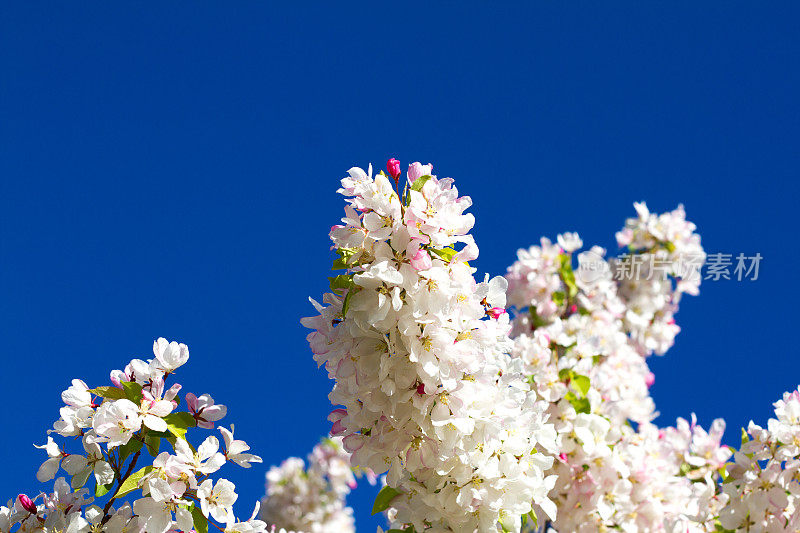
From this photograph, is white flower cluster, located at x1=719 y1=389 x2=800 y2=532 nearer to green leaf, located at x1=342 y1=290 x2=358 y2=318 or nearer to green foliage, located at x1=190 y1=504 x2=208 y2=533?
green leaf, located at x1=342 y1=290 x2=358 y2=318

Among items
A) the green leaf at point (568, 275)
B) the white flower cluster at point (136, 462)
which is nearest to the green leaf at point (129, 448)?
the white flower cluster at point (136, 462)

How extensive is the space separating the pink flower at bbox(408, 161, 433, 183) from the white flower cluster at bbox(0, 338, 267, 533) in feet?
3.56

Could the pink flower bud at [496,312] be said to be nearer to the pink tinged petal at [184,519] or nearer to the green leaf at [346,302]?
the green leaf at [346,302]

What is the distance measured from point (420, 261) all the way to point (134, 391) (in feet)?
3.85

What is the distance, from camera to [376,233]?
2.61 metres

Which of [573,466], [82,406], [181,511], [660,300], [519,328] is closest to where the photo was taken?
[181,511]

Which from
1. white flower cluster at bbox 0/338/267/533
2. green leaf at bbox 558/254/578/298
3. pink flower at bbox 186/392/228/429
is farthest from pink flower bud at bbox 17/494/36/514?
green leaf at bbox 558/254/578/298

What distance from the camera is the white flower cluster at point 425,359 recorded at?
260 centimetres

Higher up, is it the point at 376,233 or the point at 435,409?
the point at 376,233

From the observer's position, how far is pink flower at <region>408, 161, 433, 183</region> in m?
2.78

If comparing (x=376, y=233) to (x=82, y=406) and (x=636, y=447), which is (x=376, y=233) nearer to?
(x=82, y=406)

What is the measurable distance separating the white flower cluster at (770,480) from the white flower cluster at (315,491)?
5.59 m

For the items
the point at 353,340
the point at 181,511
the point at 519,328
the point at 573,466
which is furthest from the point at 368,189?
the point at 519,328

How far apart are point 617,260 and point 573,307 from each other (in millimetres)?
992
